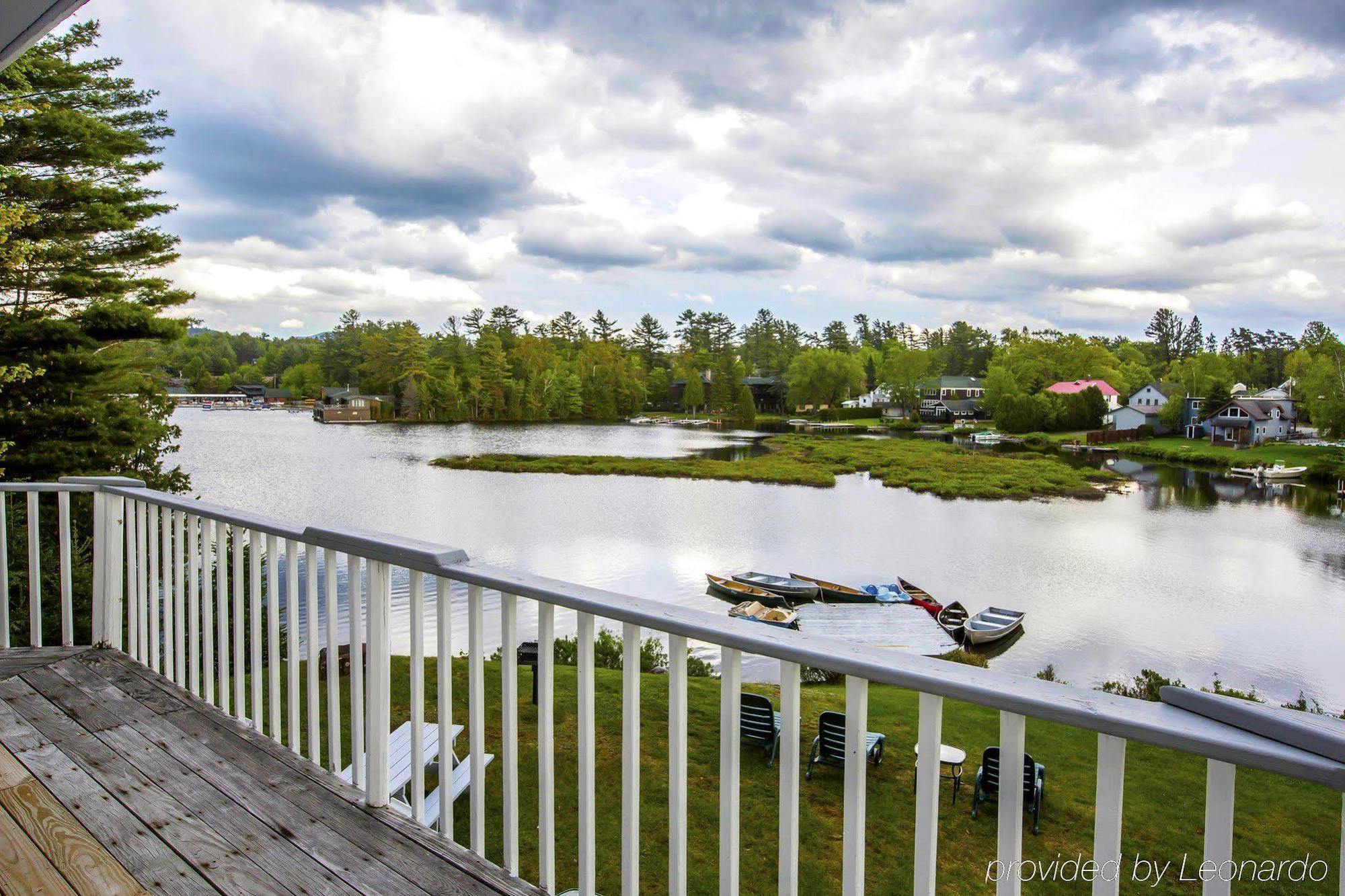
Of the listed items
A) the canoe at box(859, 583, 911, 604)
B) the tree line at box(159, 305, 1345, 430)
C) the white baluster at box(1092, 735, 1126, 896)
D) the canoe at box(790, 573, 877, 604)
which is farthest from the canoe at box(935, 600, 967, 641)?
the tree line at box(159, 305, 1345, 430)

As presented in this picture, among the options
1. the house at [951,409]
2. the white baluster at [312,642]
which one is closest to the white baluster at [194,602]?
the white baluster at [312,642]

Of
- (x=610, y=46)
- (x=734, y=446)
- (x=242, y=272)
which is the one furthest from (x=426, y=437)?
(x=610, y=46)

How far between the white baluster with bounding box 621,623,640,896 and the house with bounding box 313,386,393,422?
60133 millimetres

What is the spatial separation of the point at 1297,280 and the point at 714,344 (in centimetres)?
4983

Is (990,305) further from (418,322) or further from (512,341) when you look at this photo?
(418,322)

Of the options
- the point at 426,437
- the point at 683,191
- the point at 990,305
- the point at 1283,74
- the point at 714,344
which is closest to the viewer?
the point at 1283,74

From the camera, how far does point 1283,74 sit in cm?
3044

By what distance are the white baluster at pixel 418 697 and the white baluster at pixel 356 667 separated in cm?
17

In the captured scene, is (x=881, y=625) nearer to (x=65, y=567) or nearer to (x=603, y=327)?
(x=65, y=567)

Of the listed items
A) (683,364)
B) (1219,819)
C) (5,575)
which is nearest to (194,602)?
(5,575)

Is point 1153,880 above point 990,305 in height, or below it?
below

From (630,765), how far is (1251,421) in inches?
2036

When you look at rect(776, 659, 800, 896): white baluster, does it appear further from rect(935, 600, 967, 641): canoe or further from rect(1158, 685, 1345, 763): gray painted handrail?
rect(935, 600, 967, 641): canoe

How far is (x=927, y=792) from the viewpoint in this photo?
1.03 m
